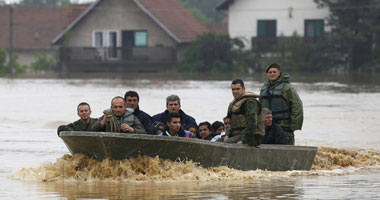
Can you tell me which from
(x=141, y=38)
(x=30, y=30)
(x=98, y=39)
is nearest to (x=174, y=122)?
(x=141, y=38)

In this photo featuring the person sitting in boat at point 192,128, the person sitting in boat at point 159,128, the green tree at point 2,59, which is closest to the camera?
the person sitting in boat at point 159,128

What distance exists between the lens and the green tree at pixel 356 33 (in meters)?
47.9

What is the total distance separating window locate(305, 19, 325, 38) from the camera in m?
52.5

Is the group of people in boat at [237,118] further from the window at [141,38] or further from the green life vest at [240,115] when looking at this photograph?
the window at [141,38]

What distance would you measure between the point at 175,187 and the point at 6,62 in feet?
162

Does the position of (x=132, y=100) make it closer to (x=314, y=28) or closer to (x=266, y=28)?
(x=314, y=28)

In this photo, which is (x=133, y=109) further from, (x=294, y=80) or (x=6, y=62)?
(x=6, y=62)

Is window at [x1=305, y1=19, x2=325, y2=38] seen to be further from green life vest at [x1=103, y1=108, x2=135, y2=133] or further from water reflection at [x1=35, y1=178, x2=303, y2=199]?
green life vest at [x1=103, y1=108, x2=135, y2=133]

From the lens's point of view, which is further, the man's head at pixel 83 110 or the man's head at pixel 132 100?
the man's head at pixel 132 100

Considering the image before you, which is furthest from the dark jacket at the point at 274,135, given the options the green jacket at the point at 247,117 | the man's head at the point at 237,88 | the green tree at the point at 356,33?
the green tree at the point at 356,33

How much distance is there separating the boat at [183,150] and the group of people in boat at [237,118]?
0.67 feet

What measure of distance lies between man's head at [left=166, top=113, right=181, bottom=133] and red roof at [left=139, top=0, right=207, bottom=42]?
136ft

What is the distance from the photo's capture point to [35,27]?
231ft

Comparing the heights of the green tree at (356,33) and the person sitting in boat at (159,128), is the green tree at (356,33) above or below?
above
